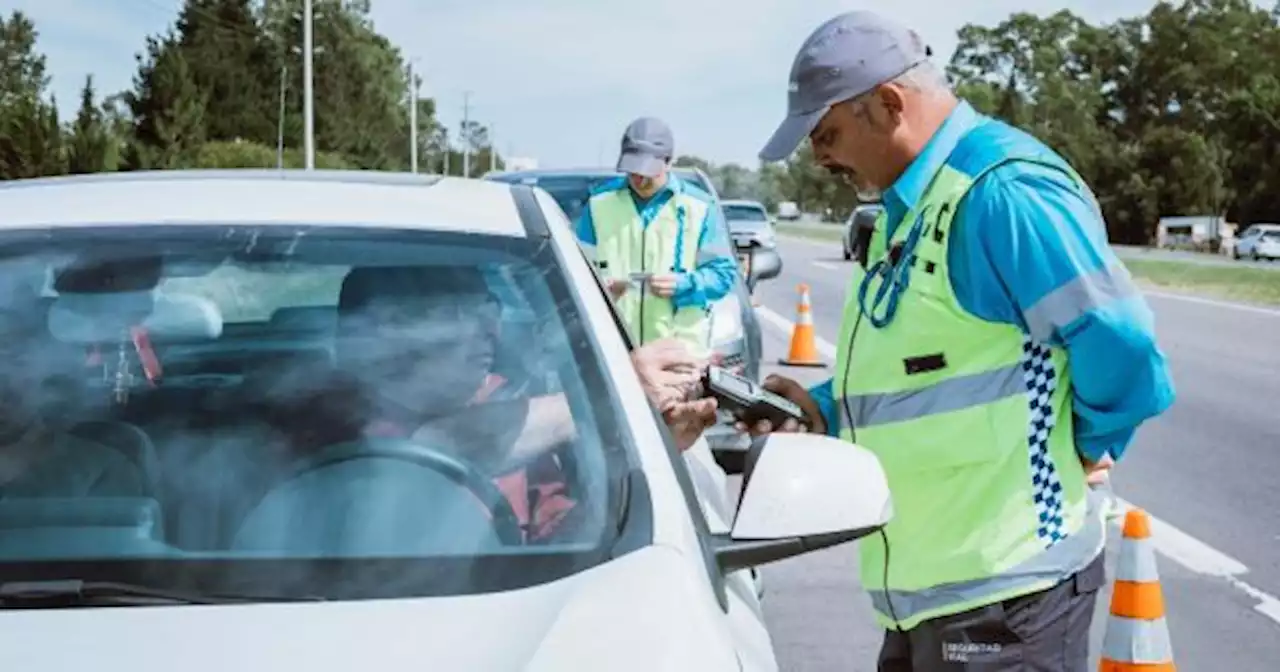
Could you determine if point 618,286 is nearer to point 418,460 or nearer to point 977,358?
point 977,358

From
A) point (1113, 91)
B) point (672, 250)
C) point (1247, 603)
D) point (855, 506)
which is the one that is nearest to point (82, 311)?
point (855, 506)

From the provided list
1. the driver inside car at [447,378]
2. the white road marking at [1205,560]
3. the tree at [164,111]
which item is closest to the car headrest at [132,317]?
the driver inside car at [447,378]

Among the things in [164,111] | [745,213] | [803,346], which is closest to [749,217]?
[745,213]

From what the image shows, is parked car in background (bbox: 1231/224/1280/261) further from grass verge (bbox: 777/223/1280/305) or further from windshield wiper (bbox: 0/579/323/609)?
windshield wiper (bbox: 0/579/323/609)

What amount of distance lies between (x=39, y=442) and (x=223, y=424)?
0.30 metres

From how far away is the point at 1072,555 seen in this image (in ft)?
10.0

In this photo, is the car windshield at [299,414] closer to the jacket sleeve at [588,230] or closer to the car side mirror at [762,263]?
the jacket sleeve at [588,230]

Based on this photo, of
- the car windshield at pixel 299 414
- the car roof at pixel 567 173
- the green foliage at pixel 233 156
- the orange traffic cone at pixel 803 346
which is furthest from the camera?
the green foliage at pixel 233 156

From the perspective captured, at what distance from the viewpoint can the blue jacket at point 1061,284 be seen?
2.88 m

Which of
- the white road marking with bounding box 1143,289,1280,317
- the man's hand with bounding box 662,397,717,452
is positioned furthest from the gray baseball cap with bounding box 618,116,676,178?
the white road marking with bounding box 1143,289,1280,317

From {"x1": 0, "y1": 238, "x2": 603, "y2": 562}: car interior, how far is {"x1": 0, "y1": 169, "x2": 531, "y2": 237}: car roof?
90 millimetres

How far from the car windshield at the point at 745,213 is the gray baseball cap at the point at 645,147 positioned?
26372 millimetres

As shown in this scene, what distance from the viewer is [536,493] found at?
2.74m

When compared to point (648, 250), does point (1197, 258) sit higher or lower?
lower
